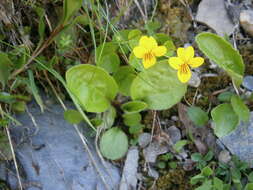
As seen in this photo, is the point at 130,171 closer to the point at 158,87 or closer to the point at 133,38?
the point at 158,87

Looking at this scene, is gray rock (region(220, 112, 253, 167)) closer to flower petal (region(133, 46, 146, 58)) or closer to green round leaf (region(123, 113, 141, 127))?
green round leaf (region(123, 113, 141, 127))

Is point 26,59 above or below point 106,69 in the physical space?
above

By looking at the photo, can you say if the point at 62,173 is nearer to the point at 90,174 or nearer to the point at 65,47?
the point at 90,174

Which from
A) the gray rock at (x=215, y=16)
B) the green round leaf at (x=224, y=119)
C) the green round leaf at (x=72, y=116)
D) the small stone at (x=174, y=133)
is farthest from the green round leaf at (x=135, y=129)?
the gray rock at (x=215, y=16)

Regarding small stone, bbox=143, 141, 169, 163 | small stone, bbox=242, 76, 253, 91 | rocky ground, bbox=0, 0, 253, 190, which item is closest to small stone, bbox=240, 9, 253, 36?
rocky ground, bbox=0, 0, 253, 190

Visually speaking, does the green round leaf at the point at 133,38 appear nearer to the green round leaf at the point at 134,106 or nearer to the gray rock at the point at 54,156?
the green round leaf at the point at 134,106

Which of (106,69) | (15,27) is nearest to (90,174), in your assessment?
(106,69)

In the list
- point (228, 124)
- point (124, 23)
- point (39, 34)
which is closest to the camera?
point (228, 124)
